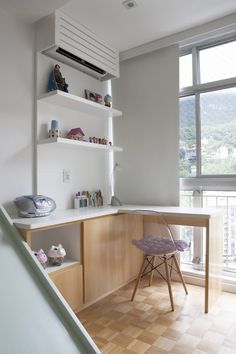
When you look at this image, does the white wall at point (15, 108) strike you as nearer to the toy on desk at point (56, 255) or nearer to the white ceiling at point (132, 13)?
the white ceiling at point (132, 13)

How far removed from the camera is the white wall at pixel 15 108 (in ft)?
7.23

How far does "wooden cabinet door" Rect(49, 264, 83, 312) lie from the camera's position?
6.67 feet

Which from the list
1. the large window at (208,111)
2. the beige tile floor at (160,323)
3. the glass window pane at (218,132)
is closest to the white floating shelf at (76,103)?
the large window at (208,111)

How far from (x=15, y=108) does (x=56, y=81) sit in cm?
45

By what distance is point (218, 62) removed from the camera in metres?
2.78

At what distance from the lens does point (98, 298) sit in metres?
2.38

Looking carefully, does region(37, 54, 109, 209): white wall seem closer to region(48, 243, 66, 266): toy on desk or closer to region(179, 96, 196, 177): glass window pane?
region(48, 243, 66, 266): toy on desk

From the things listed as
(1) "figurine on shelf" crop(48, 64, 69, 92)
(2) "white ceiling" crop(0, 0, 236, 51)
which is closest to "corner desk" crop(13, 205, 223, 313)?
(1) "figurine on shelf" crop(48, 64, 69, 92)

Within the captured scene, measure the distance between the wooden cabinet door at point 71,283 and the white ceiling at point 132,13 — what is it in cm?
205

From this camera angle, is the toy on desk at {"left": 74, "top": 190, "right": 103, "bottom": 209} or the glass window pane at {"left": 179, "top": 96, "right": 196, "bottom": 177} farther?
the glass window pane at {"left": 179, "top": 96, "right": 196, "bottom": 177}

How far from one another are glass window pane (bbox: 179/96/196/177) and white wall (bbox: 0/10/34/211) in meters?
1.56

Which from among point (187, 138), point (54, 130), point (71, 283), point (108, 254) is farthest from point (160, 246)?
point (54, 130)

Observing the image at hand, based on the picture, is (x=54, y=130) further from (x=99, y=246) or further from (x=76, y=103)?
(x=99, y=246)

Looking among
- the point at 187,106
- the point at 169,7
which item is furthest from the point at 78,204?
the point at 169,7
